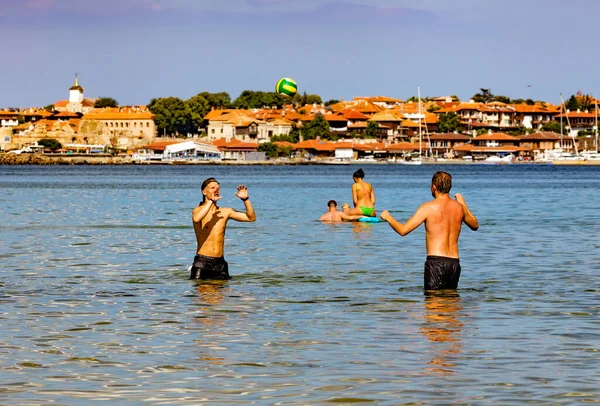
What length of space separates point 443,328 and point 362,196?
18.6 meters

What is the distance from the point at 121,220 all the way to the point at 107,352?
2779 cm

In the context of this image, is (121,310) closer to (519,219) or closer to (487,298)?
(487,298)

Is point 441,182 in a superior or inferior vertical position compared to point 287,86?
inferior

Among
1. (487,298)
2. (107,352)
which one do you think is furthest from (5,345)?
(487,298)

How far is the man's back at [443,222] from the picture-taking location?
1484cm

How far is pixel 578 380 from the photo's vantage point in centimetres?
1034

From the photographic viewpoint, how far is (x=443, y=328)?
1325 cm

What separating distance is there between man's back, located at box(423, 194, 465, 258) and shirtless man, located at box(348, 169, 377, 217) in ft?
51.0

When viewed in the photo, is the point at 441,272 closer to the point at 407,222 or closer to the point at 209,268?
the point at 407,222

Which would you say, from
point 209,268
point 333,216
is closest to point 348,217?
point 333,216

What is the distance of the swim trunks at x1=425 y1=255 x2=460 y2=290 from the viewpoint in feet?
50.0

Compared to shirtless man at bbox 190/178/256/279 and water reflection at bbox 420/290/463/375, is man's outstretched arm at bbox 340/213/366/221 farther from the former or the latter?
water reflection at bbox 420/290/463/375

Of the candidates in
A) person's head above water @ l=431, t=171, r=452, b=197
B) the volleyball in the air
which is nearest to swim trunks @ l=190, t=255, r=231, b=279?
person's head above water @ l=431, t=171, r=452, b=197

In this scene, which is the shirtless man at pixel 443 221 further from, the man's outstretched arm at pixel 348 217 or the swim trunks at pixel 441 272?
the man's outstretched arm at pixel 348 217
